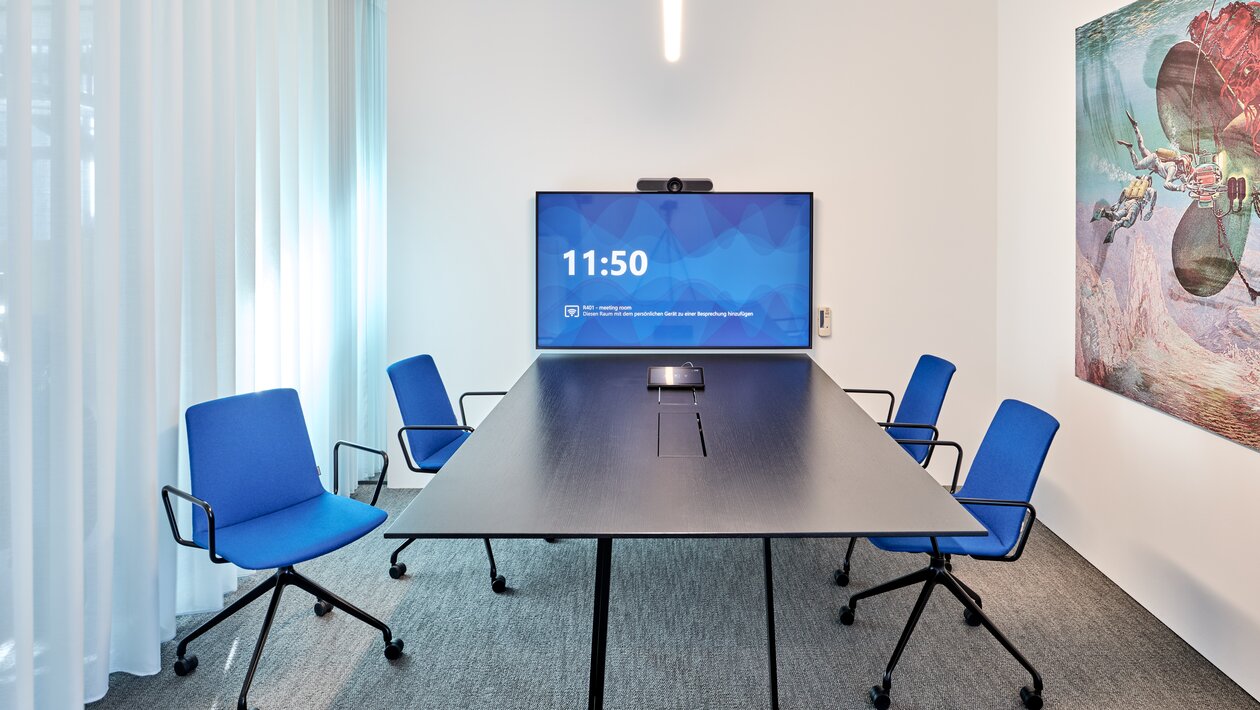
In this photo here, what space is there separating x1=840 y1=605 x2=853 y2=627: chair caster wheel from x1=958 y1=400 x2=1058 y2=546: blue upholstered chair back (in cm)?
65

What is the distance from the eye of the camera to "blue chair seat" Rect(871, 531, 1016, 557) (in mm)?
3082

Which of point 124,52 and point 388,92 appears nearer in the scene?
point 124,52

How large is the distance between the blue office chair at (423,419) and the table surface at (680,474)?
0.49 metres

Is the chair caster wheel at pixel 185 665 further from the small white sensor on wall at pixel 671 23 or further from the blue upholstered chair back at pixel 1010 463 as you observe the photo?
the small white sensor on wall at pixel 671 23

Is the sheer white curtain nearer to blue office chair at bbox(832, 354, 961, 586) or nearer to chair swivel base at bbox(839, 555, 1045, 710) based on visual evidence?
chair swivel base at bbox(839, 555, 1045, 710)

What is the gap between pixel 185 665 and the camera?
321 centimetres

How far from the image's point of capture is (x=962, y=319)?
18.1ft

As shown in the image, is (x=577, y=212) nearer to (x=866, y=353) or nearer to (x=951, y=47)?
(x=866, y=353)

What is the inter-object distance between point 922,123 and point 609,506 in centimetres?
391

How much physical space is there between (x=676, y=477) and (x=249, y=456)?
1.73m

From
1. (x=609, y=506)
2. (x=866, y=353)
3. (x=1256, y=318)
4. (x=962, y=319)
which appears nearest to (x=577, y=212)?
(x=866, y=353)

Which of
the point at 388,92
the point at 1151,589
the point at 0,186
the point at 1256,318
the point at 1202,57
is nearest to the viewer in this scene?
the point at 0,186

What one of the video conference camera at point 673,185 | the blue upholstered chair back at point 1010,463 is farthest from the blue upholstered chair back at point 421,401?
the blue upholstered chair back at point 1010,463

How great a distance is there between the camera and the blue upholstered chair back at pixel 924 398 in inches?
167
